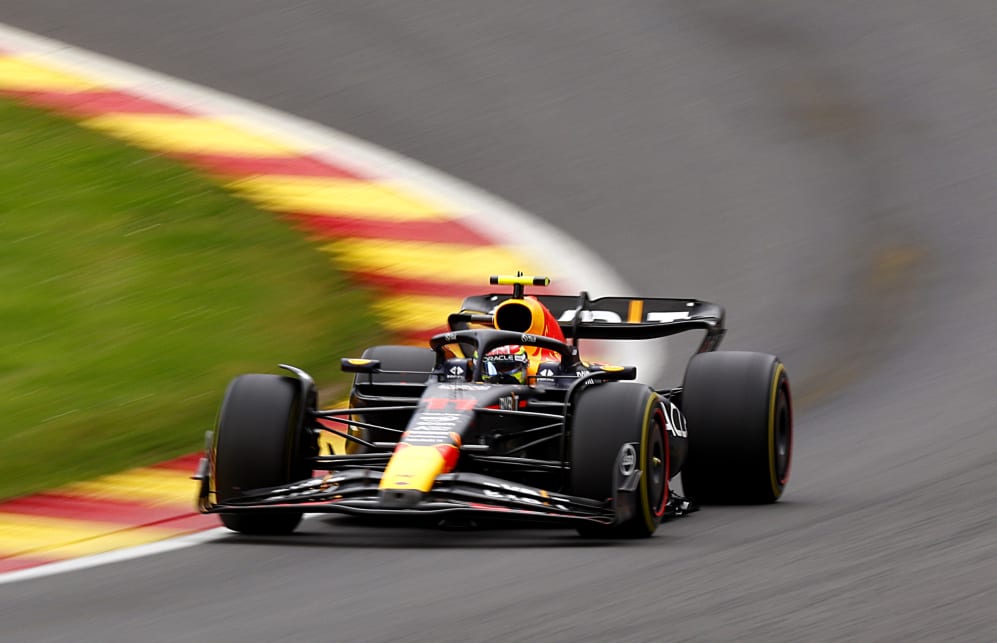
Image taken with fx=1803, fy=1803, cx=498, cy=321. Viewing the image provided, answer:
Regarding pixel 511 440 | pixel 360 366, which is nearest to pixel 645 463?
pixel 511 440

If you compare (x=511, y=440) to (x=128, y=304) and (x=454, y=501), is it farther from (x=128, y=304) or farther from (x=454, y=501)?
(x=128, y=304)

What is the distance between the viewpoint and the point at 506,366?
8.91m

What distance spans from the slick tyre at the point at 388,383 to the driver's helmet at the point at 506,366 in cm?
45

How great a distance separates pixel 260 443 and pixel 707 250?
690 centimetres

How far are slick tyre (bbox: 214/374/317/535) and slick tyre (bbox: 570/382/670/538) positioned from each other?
132 cm

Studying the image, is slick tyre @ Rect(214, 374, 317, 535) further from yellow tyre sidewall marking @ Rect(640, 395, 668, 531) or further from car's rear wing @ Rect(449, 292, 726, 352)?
car's rear wing @ Rect(449, 292, 726, 352)

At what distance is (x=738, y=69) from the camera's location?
59.9ft

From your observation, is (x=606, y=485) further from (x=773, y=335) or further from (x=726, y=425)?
(x=773, y=335)

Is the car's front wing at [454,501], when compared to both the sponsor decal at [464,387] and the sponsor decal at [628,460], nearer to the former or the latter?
the sponsor decal at [628,460]

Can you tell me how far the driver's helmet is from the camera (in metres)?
8.80

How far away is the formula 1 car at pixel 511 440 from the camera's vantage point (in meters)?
7.83

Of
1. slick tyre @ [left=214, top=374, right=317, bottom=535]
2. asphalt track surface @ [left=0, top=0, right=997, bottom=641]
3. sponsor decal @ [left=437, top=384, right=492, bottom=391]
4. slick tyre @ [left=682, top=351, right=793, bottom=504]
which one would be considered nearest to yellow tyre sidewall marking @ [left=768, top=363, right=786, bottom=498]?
slick tyre @ [left=682, top=351, right=793, bottom=504]

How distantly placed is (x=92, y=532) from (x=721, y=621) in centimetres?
346

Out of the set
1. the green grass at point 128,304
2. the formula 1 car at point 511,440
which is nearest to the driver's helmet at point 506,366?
the formula 1 car at point 511,440
